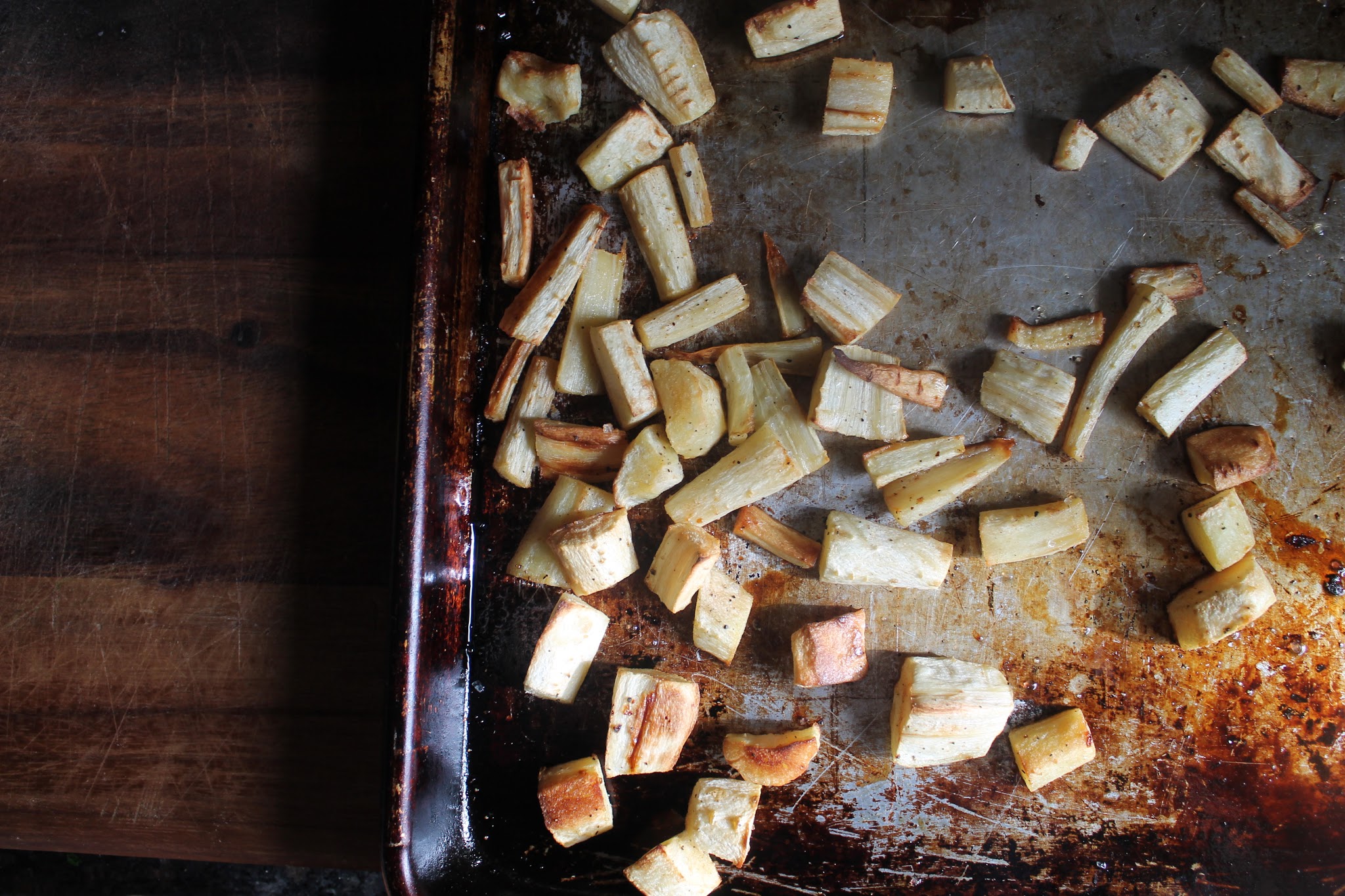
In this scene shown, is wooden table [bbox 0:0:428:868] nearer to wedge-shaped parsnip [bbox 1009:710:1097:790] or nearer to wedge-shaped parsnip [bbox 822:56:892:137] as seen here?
wedge-shaped parsnip [bbox 822:56:892:137]

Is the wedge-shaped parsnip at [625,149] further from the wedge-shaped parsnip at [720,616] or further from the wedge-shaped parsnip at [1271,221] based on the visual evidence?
the wedge-shaped parsnip at [1271,221]

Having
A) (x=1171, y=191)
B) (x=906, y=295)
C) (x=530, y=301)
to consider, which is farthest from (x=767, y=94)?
(x=1171, y=191)

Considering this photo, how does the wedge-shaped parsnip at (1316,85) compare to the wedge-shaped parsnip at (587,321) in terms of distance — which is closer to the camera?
the wedge-shaped parsnip at (1316,85)

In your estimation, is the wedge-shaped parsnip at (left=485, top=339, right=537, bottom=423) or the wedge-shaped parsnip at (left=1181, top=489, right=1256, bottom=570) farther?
the wedge-shaped parsnip at (left=485, top=339, right=537, bottom=423)

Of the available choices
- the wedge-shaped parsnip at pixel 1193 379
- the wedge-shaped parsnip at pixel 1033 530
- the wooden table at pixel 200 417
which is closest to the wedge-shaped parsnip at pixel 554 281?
the wooden table at pixel 200 417

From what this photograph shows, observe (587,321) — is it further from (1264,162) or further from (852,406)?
(1264,162)

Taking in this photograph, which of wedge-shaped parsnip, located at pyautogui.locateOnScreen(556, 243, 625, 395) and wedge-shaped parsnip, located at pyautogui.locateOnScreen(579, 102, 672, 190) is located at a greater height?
wedge-shaped parsnip, located at pyautogui.locateOnScreen(579, 102, 672, 190)

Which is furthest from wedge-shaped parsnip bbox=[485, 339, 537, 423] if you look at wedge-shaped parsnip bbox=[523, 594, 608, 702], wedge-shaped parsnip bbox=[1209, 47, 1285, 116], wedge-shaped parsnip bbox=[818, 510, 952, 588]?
wedge-shaped parsnip bbox=[1209, 47, 1285, 116]
